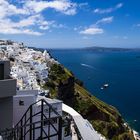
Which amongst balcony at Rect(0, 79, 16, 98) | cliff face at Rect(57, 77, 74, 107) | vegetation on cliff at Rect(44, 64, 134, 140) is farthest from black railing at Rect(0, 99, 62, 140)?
cliff face at Rect(57, 77, 74, 107)

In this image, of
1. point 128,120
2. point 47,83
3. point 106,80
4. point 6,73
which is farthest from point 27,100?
point 106,80

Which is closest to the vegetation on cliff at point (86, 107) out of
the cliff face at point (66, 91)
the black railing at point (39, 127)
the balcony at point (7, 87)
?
the cliff face at point (66, 91)

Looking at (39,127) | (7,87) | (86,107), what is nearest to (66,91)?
(86,107)

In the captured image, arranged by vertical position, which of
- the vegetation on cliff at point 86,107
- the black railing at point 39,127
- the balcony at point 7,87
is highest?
the balcony at point 7,87

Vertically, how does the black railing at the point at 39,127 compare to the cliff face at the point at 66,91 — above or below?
above

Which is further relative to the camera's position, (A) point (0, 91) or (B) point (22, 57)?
(B) point (22, 57)

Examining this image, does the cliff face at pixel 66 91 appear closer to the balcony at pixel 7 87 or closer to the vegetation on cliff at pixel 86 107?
the vegetation on cliff at pixel 86 107

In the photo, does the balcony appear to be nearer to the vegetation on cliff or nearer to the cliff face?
the vegetation on cliff

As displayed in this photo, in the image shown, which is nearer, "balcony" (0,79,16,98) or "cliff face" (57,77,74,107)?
"balcony" (0,79,16,98)

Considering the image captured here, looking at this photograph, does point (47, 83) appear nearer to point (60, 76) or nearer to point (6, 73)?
point (60, 76)
